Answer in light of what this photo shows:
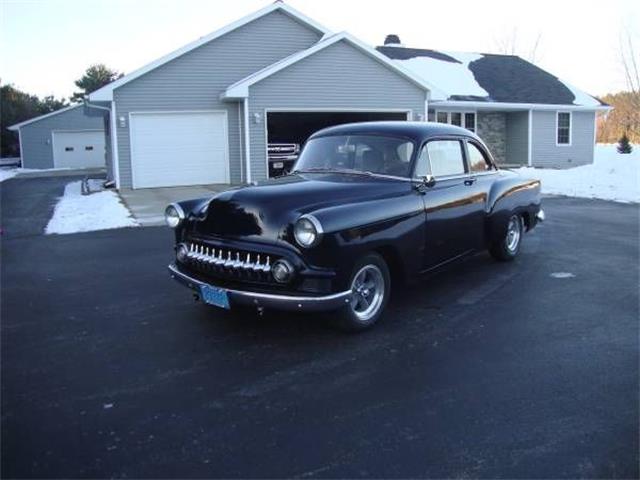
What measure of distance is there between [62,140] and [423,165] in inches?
1534

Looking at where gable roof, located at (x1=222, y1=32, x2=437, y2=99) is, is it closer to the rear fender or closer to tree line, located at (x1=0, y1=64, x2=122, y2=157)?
the rear fender

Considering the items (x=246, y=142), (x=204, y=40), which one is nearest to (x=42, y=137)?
(x=204, y=40)

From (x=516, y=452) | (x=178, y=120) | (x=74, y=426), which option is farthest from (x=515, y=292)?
(x=178, y=120)

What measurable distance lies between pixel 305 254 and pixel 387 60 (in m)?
16.6

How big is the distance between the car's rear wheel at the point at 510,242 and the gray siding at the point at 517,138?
19.2 meters

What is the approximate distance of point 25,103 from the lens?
5100 centimetres

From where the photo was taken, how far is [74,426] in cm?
348

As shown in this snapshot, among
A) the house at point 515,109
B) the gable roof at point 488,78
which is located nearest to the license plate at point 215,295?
the gable roof at point 488,78

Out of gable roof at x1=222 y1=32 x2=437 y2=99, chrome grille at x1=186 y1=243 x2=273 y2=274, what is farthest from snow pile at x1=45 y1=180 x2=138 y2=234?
chrome grille at x1=186 y1=243 x2=273 y2=274

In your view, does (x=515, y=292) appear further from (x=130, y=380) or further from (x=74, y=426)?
(x=74, y=426)

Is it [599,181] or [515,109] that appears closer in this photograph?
[599,181]

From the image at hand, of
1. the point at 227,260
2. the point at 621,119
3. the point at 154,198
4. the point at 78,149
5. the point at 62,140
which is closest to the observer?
the point at 227,260

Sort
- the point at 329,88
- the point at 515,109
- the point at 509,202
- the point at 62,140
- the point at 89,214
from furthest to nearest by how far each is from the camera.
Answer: the point at 62,140 < the point at 515,109 < the point at 329,88 < the point at 89,214 < the point at 509,202

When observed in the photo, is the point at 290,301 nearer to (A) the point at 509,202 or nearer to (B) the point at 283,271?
(B) the point at 283,271
